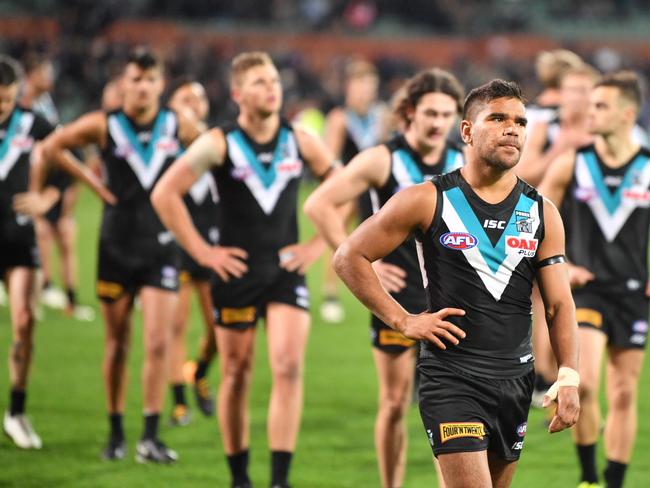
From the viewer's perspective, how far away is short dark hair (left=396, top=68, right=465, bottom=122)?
6.59 m

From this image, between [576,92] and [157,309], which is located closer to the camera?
[157,309]

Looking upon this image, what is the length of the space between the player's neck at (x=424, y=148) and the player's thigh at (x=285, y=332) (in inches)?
46.8

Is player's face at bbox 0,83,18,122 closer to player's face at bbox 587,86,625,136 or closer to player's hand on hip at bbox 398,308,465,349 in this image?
player's face at bbox 587,86,625,136

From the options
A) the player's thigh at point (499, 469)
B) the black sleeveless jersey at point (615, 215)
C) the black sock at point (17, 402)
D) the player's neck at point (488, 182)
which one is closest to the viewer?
the player's neck at point (488, 182)

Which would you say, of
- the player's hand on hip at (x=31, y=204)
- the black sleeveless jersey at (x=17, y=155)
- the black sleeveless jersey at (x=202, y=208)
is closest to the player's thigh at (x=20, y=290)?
the black sleeveless jersey at (x=17, y=155)

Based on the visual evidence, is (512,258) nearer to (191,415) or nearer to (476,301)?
(476,301)

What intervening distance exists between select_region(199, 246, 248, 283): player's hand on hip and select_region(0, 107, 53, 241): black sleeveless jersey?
218cm

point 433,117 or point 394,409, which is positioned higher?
point 433,117

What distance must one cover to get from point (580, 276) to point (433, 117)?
134cm

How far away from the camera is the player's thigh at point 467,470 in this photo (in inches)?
179

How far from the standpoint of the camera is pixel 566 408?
4.49 m

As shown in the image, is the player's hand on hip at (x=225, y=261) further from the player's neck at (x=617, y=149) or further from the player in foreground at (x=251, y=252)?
the player's neck at (x=617, y=149)

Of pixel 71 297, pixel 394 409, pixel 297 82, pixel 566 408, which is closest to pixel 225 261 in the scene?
pixel 394 409

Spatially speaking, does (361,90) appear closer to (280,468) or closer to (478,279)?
(280,468)
